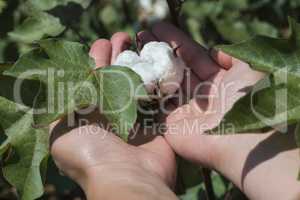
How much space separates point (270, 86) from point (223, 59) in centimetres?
44

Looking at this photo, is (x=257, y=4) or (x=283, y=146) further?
(x=257, y=4)

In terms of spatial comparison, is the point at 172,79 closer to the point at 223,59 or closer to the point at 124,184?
the point at 223,59

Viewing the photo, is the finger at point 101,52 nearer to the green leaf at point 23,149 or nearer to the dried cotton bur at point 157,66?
the dried cotton bur at point 157,66

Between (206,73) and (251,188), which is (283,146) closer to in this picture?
(251,188)

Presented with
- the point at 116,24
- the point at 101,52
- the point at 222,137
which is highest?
the point at 101,52

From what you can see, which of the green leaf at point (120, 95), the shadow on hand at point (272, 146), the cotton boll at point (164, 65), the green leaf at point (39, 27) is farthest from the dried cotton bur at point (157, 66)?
the shadow on hand at point (272, 146)

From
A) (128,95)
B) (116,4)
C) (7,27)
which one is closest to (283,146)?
(128,95)

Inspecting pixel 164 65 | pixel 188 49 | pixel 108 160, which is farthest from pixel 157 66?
pixel 108 160

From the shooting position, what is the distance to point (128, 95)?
1422 millimetres

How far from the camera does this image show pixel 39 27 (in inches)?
69.8

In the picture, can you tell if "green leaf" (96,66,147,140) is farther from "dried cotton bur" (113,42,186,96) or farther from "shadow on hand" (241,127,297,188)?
"shadow on hand" (241,127,297,188)

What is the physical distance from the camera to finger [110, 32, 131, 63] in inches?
67.4

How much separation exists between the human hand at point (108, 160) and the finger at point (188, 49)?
217 mm

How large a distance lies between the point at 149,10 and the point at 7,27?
1499 millimetres
